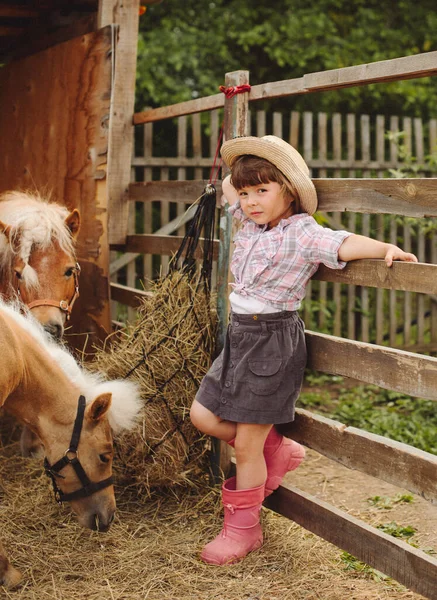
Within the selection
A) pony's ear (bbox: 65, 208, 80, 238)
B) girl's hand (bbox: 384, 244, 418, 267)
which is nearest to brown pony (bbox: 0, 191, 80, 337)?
pony's ear (bbox: 65, 208, 80, 238)

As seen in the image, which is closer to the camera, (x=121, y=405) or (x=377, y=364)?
(x=377, y=364)

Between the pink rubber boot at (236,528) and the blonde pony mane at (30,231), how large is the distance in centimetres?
161

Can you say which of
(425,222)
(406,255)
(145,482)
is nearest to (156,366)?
(145,482)

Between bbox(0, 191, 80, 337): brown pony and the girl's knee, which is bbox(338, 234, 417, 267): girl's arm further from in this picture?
bbox(0, 191, 80, 337): brown pony

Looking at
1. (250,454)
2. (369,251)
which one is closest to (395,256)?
(369,251)

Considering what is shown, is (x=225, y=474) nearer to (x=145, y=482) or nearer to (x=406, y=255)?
(x=145, y=482)

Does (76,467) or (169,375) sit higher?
(169,375)

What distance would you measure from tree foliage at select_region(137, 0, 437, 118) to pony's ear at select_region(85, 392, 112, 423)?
6.46 metres

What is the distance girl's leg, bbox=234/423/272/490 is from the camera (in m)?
3.20

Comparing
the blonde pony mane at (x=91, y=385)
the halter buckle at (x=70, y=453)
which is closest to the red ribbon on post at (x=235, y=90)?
the blonde pony mane at (x=91, y=385)

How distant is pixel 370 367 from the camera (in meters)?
2.94

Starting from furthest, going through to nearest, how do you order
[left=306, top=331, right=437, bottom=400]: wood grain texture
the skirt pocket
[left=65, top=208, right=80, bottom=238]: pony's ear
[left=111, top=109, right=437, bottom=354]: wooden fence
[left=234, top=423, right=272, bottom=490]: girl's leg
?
[left=111, top=109, right=437, bottom=354]: wooden fence
[left=65, top=208, right=80, bottom=238]: pony's ear
[left=234, top=423, right=272, bottom=490]: girl's leg
the skirt pocket
[left=306, top=331, right=437, bottom=400]: wood grain texture

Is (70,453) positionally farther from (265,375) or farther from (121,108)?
(121,108)

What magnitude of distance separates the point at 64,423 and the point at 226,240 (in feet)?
4.12
